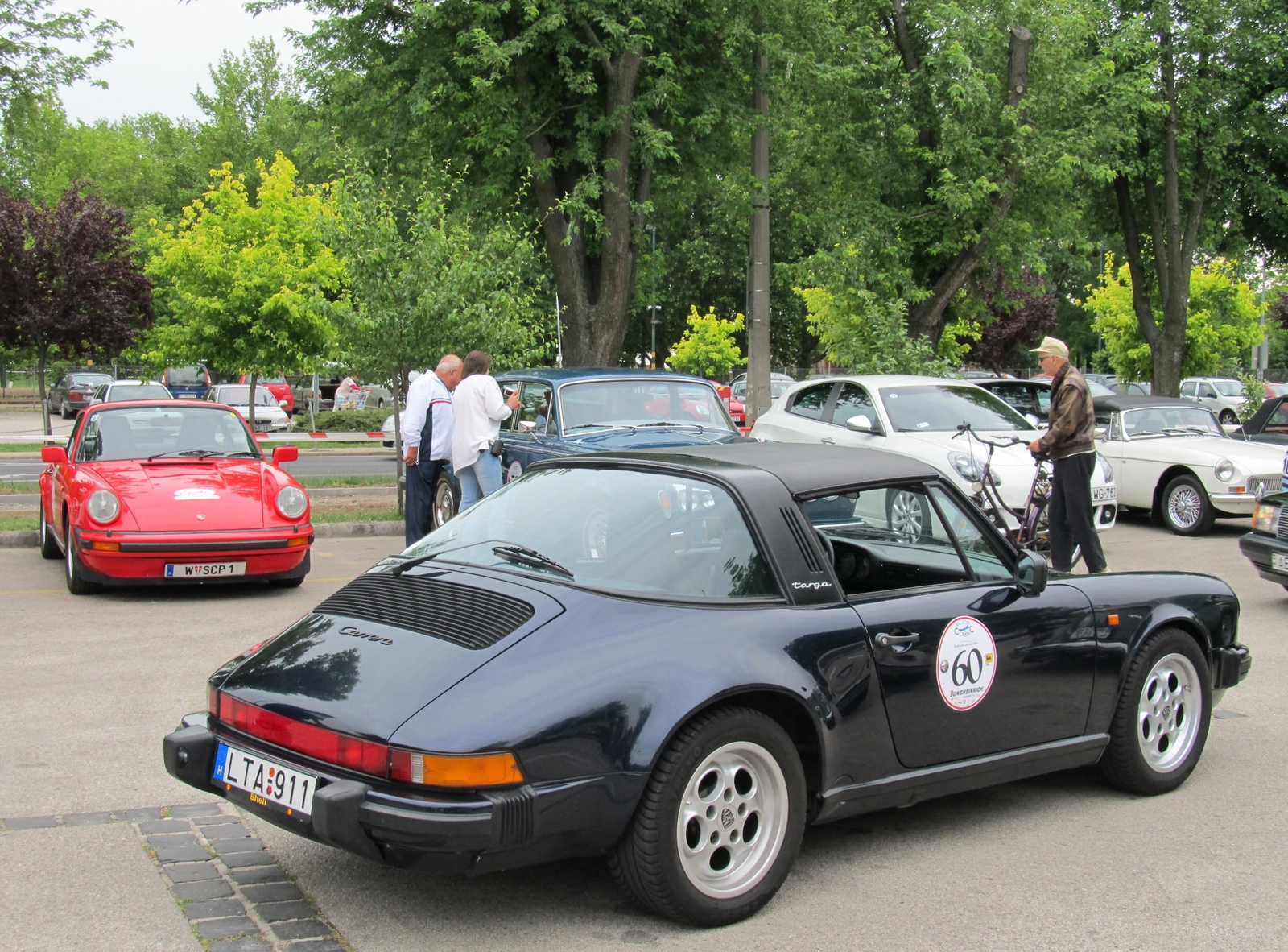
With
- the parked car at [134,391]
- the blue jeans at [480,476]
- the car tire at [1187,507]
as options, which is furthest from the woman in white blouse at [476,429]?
the parked car at [134,391]

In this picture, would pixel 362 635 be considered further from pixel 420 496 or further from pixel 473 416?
pixel 420 496

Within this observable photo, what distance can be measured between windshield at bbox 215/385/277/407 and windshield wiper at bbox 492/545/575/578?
34.2 m

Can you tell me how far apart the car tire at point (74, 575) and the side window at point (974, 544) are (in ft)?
23.0

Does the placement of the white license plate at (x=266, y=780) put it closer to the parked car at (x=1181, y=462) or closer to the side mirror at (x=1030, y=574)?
the side mirror at (x=1030, y=574)

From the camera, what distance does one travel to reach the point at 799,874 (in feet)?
14.4

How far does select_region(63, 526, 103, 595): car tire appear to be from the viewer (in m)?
9.60

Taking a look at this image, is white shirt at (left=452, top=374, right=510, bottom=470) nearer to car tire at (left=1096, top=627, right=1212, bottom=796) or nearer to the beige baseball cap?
the beige baseball cap

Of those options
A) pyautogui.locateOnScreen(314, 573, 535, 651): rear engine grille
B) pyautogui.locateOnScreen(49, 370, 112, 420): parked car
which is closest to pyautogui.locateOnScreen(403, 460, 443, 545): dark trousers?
pyautogui.locateOnScreen(314, 573, 535, 651): rear engine grille

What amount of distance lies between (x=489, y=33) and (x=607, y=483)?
46.1 ft

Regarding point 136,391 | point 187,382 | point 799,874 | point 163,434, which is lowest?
point 799,874

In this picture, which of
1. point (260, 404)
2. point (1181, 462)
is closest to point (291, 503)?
point (1181, 462)

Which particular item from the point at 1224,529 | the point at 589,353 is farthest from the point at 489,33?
the point at 1224,529

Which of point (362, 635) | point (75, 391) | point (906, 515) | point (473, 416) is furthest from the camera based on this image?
point (75, 391)

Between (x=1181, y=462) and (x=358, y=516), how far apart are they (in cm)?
932
